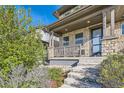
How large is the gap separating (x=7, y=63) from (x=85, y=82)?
274 cm

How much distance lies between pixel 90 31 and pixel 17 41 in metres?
7.88

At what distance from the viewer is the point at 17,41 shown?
4.26m

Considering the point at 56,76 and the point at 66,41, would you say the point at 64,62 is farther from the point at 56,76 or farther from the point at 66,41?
the point at 56,76

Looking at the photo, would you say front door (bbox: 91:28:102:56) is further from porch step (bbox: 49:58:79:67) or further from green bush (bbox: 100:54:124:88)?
green bush (bbox: 100:54:124:88)

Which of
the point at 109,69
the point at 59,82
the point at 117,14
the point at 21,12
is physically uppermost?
the point at 117,14

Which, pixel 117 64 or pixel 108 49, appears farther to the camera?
pixel 108 49

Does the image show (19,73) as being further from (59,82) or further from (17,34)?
(59,82)

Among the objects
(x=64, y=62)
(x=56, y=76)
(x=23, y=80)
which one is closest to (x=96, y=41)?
(x=64, y=62)

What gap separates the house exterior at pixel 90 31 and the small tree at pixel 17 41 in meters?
4.27

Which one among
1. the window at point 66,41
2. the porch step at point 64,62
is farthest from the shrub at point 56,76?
the window at point 66,41

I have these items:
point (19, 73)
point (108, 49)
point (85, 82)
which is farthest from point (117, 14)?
point (19, 73)

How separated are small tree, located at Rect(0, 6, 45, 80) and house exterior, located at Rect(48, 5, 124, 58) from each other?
4.27 meters

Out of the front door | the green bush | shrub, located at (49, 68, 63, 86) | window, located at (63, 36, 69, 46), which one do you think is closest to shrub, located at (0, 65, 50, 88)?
shrub, located at (49, 68, 63, 86)

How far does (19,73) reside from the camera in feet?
12.1
